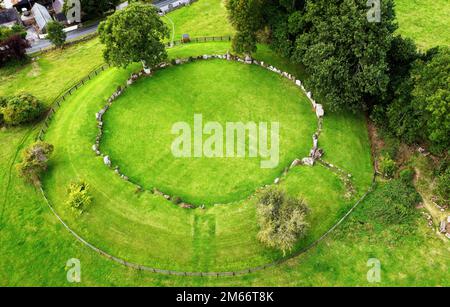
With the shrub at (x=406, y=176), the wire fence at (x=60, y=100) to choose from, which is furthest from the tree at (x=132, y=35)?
the shrub at (x=406, y=176)

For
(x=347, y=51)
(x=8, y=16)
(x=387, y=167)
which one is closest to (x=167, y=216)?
(x=387, y=167)

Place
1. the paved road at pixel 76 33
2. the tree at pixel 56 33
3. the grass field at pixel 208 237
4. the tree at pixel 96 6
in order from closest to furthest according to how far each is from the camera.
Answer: the grass field at pixel 208 237 → the tree at pixel 56 33 → the paved road at pixel 76 33 → the tree at pixel 96 6

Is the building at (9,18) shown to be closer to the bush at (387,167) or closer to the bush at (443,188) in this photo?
the bush at (387,167)

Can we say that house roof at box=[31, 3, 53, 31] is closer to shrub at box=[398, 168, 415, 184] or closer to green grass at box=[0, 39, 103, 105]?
green grass at box=[0, 39, 103, 105]

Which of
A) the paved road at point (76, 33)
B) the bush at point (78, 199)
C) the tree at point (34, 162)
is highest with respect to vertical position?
the paved road at point (76, 33)

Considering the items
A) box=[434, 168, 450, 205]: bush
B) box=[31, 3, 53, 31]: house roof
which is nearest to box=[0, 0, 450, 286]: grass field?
box=[434, 168, 450, 205]: bush
